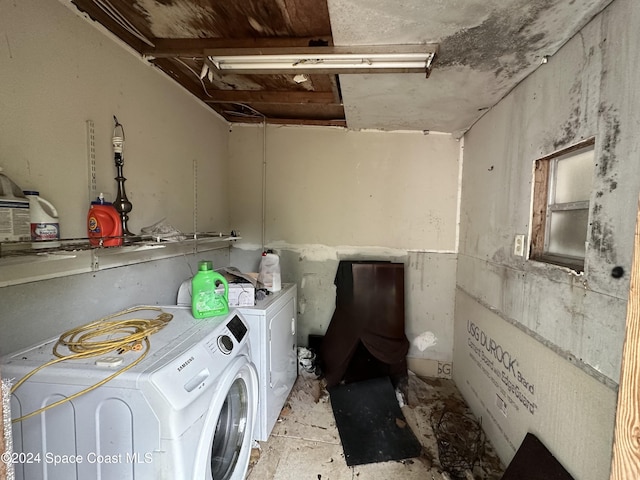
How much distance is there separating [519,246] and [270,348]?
1558 millimetres

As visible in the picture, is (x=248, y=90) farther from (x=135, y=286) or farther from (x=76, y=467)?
(x=76, y=467)

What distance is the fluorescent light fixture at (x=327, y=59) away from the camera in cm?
129

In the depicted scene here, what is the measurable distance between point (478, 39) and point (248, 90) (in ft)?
5.07

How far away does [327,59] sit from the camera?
1.39 metres

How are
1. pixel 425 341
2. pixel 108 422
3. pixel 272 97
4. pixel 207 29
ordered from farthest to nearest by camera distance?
pixel 425 341, pixel 272 97, pixel 207 29, pixel 108 422

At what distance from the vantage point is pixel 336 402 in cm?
206

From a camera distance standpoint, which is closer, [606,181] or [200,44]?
[606,181]

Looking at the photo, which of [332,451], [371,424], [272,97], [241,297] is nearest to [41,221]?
[241,297]

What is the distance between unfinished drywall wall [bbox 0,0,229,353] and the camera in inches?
38.9

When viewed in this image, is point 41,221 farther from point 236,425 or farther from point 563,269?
point 563,269

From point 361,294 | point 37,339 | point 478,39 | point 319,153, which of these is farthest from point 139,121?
point 361,294

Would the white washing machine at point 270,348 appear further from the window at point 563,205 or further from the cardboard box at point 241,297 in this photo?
the window at point 563,205

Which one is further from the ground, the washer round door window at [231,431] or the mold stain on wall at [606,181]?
the mold stain on wall at [606,181]

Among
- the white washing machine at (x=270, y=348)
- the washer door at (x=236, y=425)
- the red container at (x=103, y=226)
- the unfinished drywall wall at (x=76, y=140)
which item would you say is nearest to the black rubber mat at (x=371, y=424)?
the white washing machine at (x=270, y=348)
